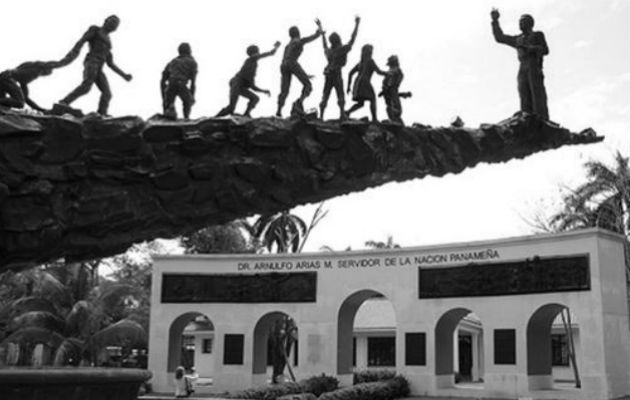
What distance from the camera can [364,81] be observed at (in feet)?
39.9

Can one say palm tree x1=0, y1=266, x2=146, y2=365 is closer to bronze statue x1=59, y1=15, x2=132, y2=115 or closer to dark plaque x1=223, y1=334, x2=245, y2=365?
dark plaque x1=223, y1=334, x2=245, y2=365

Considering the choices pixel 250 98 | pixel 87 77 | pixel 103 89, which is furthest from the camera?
pixel 250 98

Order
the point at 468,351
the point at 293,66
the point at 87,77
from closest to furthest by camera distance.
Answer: the point at 87,77 → the point at 293,66 → the point at 468,351

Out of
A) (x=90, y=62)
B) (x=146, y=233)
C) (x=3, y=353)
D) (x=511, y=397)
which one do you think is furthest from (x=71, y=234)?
(x=3, y=353)

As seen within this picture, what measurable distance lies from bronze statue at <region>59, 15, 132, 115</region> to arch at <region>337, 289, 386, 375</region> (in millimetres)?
15896

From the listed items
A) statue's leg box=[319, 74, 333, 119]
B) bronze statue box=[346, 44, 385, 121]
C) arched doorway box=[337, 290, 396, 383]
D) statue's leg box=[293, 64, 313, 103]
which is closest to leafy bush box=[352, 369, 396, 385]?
arched doorway box=[337, 290, 396, 383]

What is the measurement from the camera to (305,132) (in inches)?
416

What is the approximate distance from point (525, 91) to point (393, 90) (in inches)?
82.4

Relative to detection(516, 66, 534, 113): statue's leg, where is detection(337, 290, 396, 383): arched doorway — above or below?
below

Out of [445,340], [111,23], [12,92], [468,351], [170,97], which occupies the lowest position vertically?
[468,351]

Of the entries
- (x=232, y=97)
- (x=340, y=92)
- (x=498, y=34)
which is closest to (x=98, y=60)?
(x=232, y=97)

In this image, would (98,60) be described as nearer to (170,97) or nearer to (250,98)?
(170,97)

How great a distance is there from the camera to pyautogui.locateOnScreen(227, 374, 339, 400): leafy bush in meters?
22.3

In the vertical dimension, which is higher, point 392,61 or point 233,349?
point 392,61
